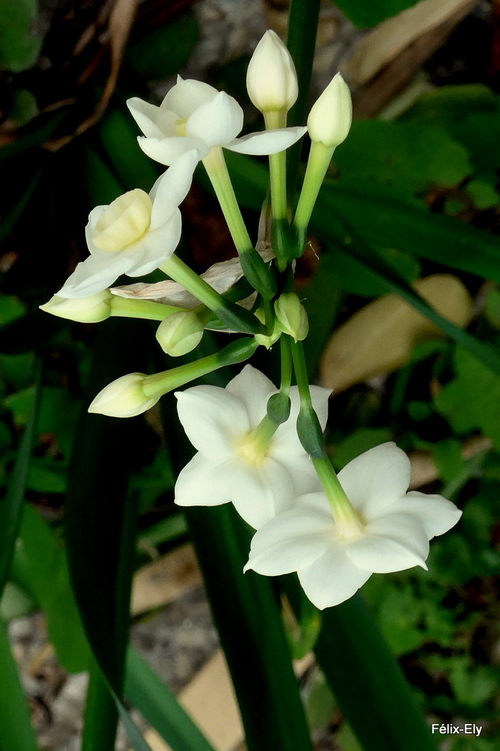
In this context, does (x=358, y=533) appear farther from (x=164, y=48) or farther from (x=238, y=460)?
(x=164, y=48)

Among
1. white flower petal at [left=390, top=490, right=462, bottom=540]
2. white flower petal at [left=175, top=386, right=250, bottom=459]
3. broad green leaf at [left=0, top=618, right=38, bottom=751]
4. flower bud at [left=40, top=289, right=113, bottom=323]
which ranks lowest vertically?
broad green leaf at [left=0, top=618, right=38, bottom=751]

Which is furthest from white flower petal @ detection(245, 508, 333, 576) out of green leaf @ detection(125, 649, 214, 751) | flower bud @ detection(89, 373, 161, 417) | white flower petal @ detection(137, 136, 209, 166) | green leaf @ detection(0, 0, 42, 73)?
green leaf @ detection(0, 0, 42, 73)

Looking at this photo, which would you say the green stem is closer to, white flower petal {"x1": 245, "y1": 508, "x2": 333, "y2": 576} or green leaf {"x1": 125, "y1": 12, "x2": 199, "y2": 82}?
white flower petal {"x1": 245, "y1": 508, "x2": 333, "y2": 576}

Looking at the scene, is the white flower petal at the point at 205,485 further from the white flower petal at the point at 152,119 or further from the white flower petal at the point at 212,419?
the white flower petal at the point at 152,119

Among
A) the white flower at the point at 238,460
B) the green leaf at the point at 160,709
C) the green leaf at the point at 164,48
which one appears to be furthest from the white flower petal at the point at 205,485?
the green leaf at the point at 164,48

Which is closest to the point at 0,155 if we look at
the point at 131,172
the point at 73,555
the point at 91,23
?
the point at 131,172

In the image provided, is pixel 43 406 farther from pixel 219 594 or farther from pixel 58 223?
pixel 219 594

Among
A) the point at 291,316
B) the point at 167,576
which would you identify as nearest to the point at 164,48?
the point at 291,316
